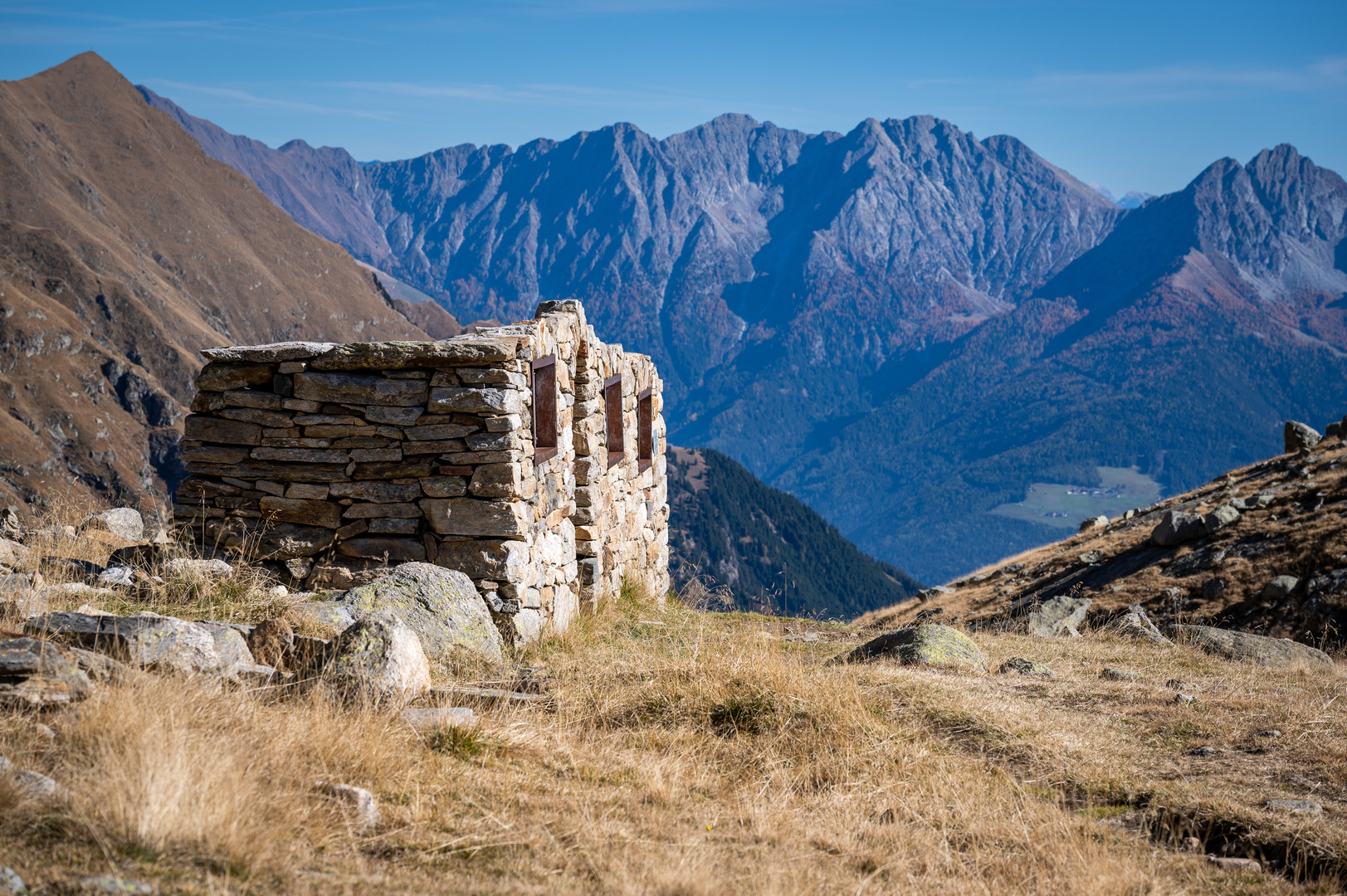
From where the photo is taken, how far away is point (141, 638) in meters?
4.79

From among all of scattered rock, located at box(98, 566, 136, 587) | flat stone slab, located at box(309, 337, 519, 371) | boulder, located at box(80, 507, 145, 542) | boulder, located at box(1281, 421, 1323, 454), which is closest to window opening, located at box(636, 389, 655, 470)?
flat stone slab, located at box(309, 337, 519, 371)

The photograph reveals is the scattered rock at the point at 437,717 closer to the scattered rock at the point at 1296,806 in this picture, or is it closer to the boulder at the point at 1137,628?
the scattered rock at the point at 1296,806

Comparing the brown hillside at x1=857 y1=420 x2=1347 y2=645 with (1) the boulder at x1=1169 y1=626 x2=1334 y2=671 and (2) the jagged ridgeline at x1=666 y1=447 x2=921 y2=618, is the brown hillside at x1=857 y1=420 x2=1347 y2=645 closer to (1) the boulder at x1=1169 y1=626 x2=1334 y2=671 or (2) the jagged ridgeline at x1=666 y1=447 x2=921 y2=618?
(1) the boulder at x1=1169 y1=626 x2=1334 y2=671

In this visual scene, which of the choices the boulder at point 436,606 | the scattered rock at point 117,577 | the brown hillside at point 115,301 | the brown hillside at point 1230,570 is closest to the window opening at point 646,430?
the brown hillside at point 1230,570

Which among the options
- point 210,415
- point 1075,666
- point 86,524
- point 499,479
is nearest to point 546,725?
point 499,479

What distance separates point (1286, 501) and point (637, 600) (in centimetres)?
1130

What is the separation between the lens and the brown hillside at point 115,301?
111 meters

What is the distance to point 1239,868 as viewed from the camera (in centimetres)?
432

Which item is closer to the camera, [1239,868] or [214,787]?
[214,787]

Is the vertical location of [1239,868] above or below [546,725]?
below

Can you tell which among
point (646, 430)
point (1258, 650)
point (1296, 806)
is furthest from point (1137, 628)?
point (646, 430)

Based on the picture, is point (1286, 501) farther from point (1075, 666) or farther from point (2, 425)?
point (2, 425)

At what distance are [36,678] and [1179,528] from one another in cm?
1631

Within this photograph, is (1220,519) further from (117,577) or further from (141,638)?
(141,638)
